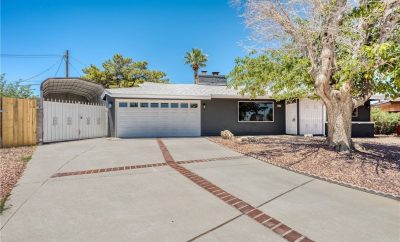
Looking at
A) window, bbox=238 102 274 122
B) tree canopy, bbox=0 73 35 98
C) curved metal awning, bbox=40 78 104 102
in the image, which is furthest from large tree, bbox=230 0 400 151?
tree canopy, bbox=0 73 35 98

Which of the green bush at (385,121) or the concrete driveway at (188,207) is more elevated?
the green bush at (385,121)

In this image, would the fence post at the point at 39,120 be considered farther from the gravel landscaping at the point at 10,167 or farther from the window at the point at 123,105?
the window at the point at 123,105

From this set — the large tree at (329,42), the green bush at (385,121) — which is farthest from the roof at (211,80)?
the green bush at (385,121)

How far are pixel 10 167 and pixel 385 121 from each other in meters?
22.3

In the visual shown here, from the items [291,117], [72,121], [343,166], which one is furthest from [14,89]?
[343,166]

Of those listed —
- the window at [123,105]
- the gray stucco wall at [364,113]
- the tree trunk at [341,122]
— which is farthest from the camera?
the gray stucco wall at [364,113]

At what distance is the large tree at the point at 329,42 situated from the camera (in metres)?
6.92

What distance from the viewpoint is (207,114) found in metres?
15.3

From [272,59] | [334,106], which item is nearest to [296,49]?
[272,59]

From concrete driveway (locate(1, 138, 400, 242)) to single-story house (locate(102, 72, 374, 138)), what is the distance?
8.11 metres

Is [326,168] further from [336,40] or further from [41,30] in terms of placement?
[41,30]

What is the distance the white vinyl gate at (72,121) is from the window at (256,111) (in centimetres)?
868

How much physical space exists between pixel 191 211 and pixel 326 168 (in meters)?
4.31

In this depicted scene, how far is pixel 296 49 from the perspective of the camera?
9.27 meters
